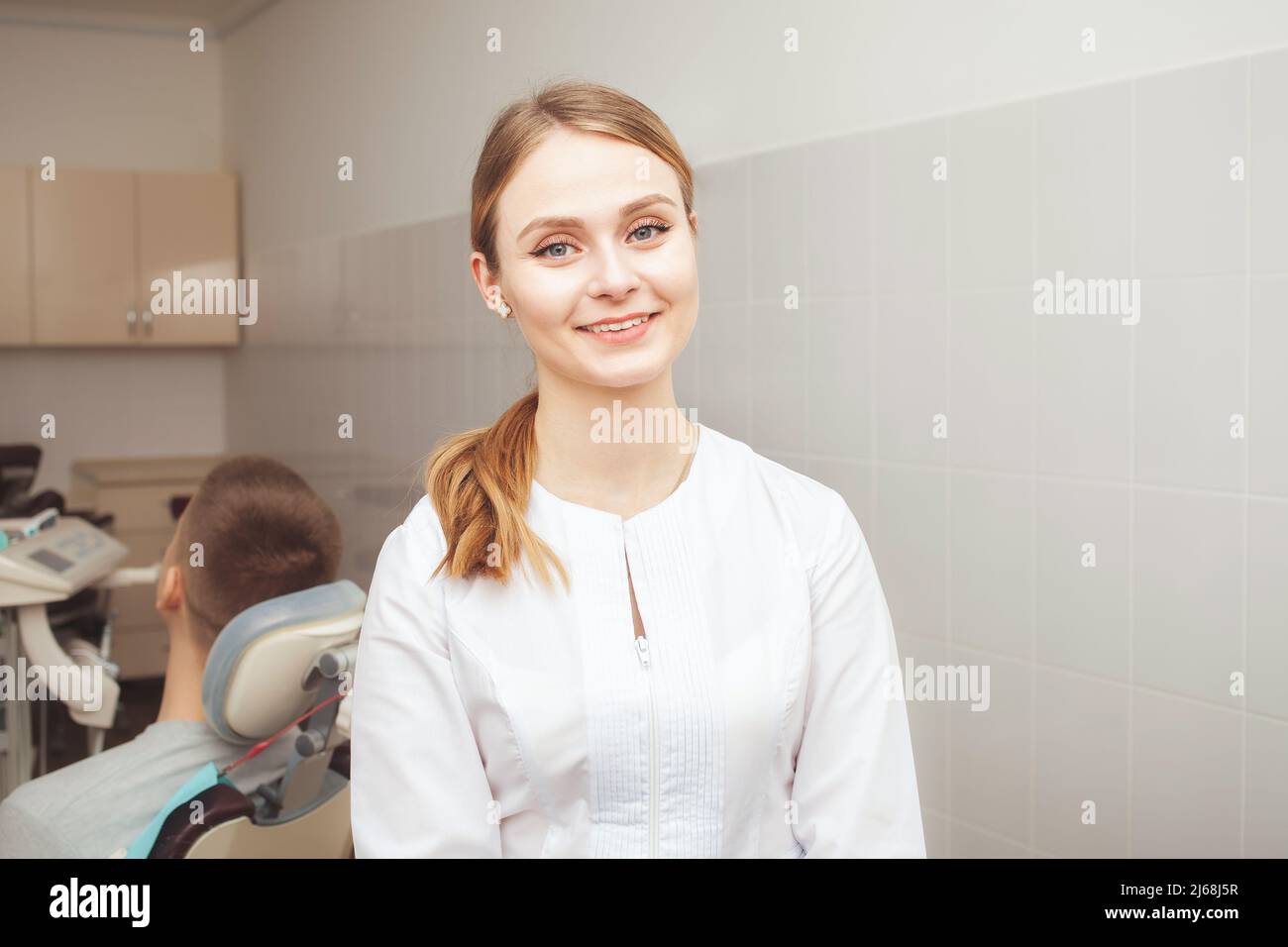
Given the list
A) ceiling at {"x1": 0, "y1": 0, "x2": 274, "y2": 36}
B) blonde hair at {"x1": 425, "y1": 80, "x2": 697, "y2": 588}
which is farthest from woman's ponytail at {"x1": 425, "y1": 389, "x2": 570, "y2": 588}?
ceiling at {"x1": 0, "y1": 0, "x2": 274, "y2": 36}

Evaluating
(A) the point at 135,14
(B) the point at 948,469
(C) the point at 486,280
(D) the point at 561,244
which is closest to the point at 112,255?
(A) the point at 135,14

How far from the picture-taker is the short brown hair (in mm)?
1709

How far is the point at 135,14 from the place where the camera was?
16.4 feet

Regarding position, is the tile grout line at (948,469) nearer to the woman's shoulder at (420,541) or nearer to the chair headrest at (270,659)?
the chair headrest at (270,659)

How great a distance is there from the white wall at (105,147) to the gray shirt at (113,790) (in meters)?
3.91

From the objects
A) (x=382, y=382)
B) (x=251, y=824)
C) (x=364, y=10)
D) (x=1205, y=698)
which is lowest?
(x=251, y=824)

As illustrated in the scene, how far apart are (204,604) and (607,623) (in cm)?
92

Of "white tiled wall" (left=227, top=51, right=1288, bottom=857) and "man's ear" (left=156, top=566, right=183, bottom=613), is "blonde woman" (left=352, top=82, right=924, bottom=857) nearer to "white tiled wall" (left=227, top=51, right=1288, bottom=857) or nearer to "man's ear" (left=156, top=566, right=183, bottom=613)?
"white tiled wall" (left=227, top=51, right=1288, bottom=857)

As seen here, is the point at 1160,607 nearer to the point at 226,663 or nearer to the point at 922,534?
the point at 922,534

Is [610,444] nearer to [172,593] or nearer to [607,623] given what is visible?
[607,623]

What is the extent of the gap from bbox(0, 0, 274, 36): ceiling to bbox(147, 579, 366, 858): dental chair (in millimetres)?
3761

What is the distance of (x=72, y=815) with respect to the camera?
5.10ft

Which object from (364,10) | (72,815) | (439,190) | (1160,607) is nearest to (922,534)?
(1160,607)
